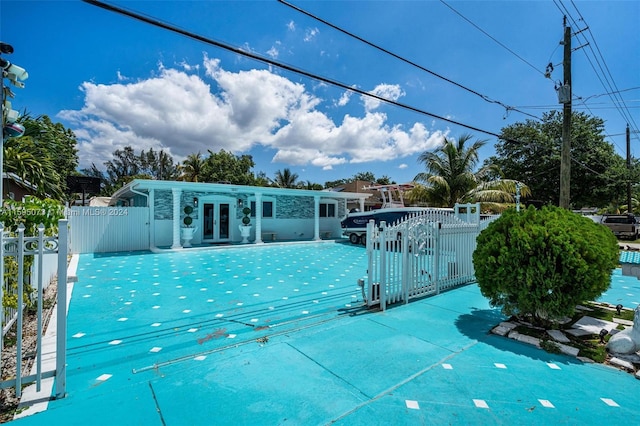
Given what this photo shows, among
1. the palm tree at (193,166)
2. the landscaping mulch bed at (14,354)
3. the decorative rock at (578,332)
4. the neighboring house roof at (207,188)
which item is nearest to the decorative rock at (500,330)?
the decorative rock at (578,332)

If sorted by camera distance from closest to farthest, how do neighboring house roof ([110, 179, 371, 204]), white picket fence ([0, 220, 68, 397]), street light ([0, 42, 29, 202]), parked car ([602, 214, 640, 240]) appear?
white picket fence ([0, 220, 68, 397]), street light ([0, 42, 29, 202]), neighboring house roof ([110, 179, 371, 204]), parked car ([602, 214, 640, 240])

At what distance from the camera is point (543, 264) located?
153 inches

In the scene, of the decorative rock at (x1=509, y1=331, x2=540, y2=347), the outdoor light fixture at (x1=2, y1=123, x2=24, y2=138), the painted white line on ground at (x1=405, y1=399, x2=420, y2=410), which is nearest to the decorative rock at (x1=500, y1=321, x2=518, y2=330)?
the decorative rock at (x1=509, y1=331, x2=540, y2=347)

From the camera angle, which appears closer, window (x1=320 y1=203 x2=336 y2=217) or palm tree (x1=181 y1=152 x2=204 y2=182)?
window (x1=320 y1=203 x2=336 y2=217)

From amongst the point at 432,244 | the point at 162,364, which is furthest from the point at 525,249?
the point at 162,364

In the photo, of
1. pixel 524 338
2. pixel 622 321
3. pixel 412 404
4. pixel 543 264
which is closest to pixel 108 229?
pixel 412 404

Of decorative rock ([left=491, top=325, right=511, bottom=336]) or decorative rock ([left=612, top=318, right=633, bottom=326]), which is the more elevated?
decorative rock ([left=612, top=318, right=633, bottom=326])

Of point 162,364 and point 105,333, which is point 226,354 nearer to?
point 162,364

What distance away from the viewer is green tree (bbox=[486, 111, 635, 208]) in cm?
1992

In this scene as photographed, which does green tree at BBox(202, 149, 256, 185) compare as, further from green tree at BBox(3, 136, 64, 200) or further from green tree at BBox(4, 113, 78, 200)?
green tree at BBox(3, 136, 64, 200)

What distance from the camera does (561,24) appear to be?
334 inches

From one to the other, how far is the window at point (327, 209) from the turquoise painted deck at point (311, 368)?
41.6 ft

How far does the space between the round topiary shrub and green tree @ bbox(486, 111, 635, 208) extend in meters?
18.7

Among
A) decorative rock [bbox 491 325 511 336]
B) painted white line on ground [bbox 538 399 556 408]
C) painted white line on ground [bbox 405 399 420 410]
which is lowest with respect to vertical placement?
decorative rock [bbox 491 325 511 336]
